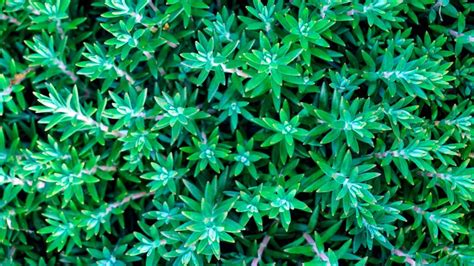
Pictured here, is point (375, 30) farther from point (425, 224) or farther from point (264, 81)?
point (425, 224)

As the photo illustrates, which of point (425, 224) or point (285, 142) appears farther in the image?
point (425, 224)

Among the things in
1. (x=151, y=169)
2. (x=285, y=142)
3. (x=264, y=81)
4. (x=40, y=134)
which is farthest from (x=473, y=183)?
(x=40, y=134)

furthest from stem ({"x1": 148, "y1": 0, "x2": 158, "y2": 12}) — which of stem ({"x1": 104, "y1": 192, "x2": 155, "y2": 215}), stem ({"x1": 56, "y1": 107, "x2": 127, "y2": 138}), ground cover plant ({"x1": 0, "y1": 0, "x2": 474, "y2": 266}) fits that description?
stem ({"x1": 104, "y1": 192, "x2": 155, "y2": 215})

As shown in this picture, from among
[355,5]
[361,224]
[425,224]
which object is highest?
[355,5]

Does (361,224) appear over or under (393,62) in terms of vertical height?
under

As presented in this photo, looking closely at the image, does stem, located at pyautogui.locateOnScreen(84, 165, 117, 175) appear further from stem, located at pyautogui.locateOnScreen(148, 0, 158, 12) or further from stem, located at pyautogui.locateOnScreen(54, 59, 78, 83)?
stem, located at pyautogui.locateOnScreen(148, 0, 158, 12)

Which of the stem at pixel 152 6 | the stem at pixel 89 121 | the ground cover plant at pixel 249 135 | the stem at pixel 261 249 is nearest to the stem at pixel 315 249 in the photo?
the ground cover plant at pixel 249 135

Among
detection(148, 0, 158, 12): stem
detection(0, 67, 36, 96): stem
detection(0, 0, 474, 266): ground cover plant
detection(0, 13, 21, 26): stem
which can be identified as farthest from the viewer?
detection(0, 13, 21, 26): stem

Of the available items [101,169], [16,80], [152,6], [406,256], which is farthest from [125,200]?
[406,256]
